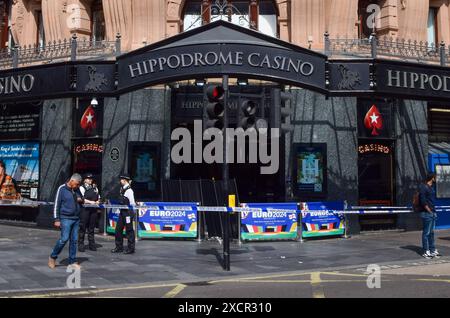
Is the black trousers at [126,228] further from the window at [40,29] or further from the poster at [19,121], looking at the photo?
the window at [40,29]

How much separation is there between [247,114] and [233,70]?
2839 mm

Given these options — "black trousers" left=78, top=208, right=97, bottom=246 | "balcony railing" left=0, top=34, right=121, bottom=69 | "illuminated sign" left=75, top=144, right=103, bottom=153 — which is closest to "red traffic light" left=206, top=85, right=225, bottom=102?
"black trousers" left=78, top=208, right=97, bottom=246

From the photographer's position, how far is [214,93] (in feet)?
34.2

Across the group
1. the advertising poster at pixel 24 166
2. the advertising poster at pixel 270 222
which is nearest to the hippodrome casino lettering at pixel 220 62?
the advertising poster at pixel 270 222

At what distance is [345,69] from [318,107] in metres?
3.00

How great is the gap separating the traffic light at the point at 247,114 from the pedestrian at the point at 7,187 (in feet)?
38.3

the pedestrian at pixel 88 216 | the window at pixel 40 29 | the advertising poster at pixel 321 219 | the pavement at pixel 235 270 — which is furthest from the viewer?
the window at pixel 40 29

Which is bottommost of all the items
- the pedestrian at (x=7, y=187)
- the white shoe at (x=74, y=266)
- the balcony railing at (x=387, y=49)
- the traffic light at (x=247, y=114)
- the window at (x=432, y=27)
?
the white shoe at (x=74, y=266)

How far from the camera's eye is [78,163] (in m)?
17.6

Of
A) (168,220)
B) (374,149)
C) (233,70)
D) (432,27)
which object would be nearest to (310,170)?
(374,149)

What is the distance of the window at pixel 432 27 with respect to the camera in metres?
19.1

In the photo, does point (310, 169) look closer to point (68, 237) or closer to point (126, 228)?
point (126, 228)

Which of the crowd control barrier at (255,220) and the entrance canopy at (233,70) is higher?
the entrance canopy at (233,70)

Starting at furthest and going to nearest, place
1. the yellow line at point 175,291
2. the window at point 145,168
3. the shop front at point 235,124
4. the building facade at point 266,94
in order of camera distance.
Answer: the window at point 145,168 → the building facade at point 266,94 → the shop front at point 235,124 → the yellow line at point 175,291
